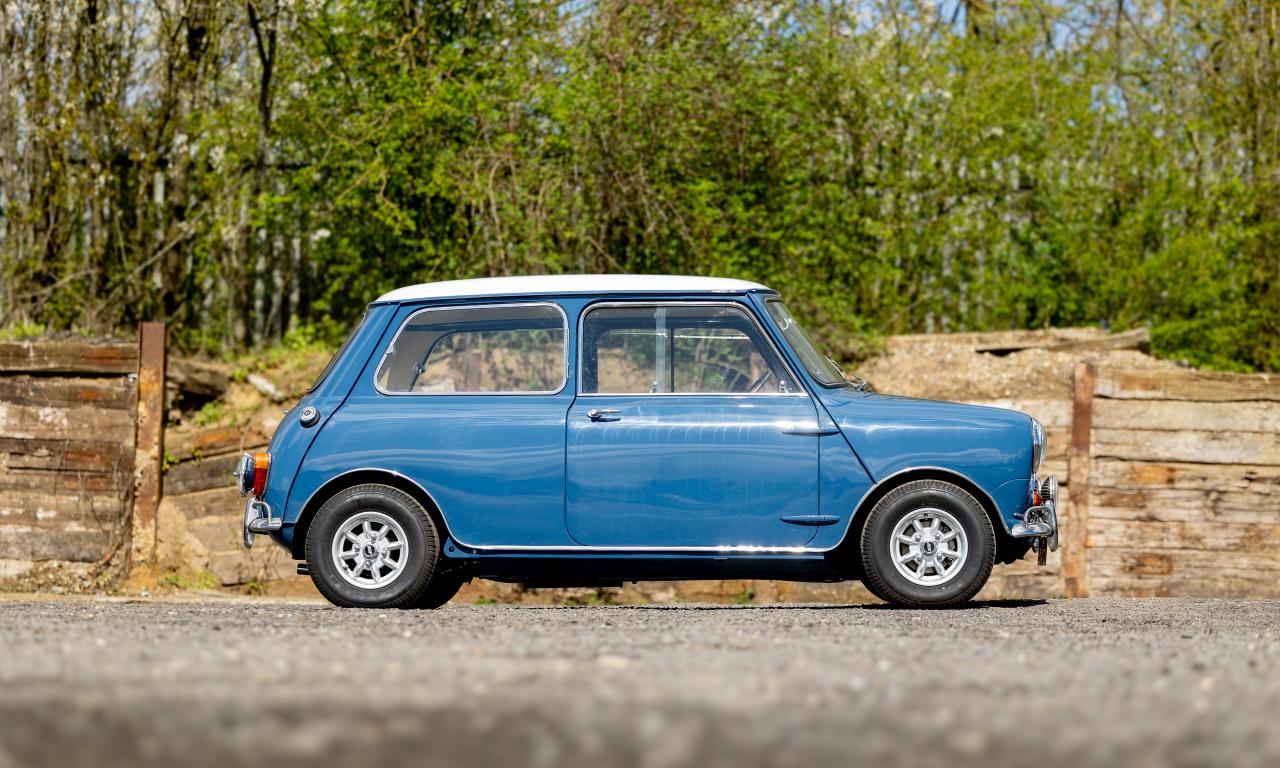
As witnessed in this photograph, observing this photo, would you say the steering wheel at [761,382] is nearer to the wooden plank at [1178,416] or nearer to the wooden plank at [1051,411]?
the wooden plank at [1051,411]

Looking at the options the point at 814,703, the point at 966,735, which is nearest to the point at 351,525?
the point at 814,703

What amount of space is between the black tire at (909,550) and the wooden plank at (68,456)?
226 inches

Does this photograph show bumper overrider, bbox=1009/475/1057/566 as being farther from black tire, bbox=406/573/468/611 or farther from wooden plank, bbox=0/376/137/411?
wooden plank, bbox=0/376/137/411

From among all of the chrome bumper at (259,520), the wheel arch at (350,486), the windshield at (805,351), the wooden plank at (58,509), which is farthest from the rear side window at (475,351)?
the wooden plank at (58,509)

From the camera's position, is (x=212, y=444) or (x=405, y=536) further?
(x=212, y=444)

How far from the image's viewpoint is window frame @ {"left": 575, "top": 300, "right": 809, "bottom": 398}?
8422 millimetres

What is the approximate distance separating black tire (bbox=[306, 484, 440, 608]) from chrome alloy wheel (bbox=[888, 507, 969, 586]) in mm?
2403

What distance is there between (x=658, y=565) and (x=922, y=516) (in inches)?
54.3

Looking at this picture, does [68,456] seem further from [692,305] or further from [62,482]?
[692,305]

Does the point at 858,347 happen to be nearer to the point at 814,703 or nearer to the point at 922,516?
the point at 922,516

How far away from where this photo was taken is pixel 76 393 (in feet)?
37.4

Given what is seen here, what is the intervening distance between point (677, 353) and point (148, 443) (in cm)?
467

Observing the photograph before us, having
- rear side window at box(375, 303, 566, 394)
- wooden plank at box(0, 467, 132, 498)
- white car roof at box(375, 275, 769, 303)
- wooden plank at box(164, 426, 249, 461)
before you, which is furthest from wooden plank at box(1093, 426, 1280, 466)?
wooden plank at box(0, 467, 132, 498)

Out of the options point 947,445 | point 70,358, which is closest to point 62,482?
point 70,358
